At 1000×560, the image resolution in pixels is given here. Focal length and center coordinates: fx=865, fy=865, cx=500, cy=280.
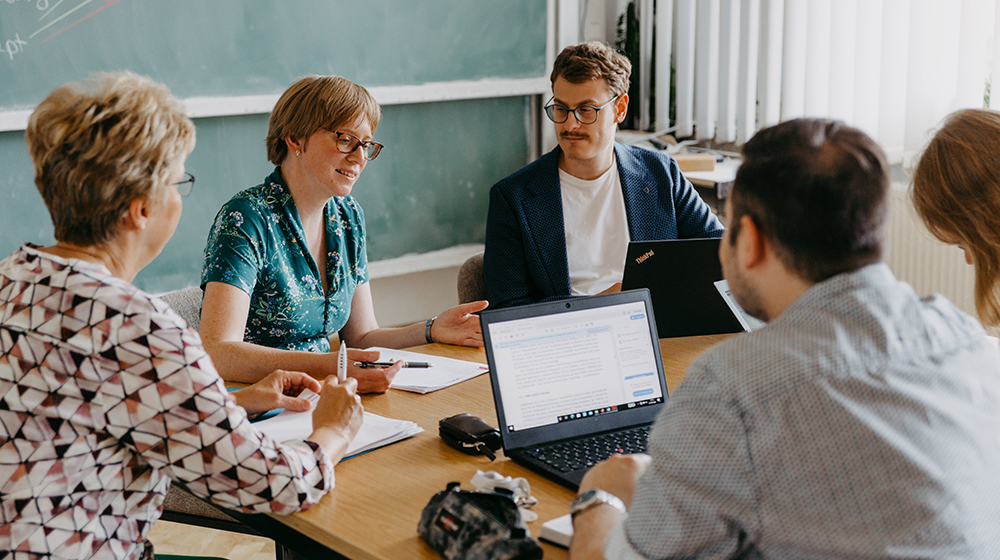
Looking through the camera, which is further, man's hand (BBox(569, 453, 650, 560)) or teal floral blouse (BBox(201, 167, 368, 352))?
teal floral blouse (BBox(201, 167, 368, 352))

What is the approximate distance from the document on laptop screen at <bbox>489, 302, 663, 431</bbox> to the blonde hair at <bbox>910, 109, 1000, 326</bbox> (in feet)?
1.77

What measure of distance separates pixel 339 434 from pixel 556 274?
41.6 inches

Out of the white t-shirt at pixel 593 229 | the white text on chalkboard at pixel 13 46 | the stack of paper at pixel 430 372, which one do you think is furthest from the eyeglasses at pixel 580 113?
the white text on chalkboard at pixel 13 46

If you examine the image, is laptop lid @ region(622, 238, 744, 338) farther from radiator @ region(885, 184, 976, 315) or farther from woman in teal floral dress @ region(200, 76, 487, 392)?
radiator @ region(885, 184, 976, 315)

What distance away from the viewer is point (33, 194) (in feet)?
9.27

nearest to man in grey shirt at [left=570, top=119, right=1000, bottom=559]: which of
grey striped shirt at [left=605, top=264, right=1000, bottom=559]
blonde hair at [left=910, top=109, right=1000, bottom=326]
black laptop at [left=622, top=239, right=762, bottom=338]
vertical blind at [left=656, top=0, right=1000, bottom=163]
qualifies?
grey striped shirt at [left=605, top=264, right=1000, bottom=559]

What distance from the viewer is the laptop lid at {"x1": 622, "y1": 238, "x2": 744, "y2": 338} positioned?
1.79 metres

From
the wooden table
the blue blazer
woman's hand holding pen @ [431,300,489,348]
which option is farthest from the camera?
the blue blazer

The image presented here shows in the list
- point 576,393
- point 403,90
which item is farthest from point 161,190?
point 403,90

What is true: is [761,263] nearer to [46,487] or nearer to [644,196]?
[46,487]

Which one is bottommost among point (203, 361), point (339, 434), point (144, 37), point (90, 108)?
point (339, 434)

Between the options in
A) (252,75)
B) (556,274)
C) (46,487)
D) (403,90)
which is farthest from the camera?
(403,90)

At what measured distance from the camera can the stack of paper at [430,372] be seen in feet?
5.33

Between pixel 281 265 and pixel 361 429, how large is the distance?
63 centimetres
